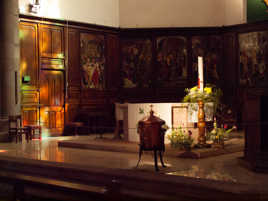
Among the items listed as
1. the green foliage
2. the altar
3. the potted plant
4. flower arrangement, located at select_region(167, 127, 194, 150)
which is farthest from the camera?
the altar

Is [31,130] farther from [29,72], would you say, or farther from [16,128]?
[29,72]

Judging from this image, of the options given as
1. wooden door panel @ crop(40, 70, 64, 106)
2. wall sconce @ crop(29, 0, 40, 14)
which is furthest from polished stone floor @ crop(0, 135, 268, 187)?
wall sconce @ crop(29, 0, 40, 14)

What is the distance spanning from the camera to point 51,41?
15898 millimetres

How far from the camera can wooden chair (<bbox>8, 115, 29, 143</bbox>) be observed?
545 inches

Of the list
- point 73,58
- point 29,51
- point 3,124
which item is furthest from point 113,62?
point 3,124

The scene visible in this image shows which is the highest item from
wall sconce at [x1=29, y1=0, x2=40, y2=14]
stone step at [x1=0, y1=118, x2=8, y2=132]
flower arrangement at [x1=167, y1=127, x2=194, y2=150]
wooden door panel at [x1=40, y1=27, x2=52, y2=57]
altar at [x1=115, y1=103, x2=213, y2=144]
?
wall sconce at [x1=29, y1=0, x2=40, y2=14]

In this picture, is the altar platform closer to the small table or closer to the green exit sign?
the small table

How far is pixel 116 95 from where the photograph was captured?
59.5 feet

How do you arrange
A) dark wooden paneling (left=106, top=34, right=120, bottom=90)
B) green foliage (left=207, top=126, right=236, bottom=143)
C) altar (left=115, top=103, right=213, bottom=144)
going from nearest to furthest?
1. green foliage (left=207, top=126, right=236, bottom=143)
2. altar (left=115, top=103, right=213, bottom=144)
3. dark wooden paneling (left=106, top=34, right=120, bottom=90)

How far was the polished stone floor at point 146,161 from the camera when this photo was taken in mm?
7910

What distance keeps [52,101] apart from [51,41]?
2.17m

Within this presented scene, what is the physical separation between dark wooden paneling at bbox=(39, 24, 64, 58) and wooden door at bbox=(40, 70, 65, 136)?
647mm

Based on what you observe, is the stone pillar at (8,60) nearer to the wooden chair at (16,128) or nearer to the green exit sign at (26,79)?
the wooden chair at (16,128)

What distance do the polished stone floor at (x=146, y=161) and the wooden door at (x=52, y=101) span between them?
2.44m
